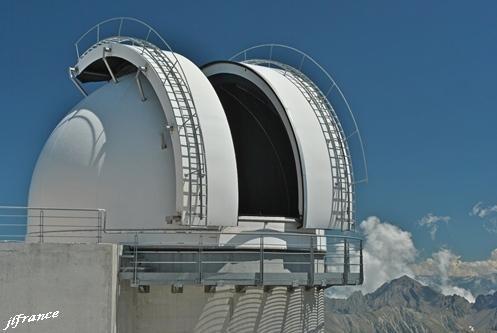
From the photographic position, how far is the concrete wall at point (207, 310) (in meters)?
13.0

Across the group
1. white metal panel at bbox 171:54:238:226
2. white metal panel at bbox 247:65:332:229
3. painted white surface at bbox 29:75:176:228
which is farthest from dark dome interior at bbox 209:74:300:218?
painted white surface at bbox 29:75:176:228

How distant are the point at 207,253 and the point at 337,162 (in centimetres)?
356

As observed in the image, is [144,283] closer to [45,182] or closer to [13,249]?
[13,249]

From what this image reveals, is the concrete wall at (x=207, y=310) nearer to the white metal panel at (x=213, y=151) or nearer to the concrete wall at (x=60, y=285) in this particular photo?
the concrete wall at (x=60, y=285)

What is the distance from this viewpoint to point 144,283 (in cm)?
1239

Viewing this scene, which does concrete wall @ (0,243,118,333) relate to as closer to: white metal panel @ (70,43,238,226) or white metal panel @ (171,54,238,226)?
white metal panel @ (70,43,238,226)

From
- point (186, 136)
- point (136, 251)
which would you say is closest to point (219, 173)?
point (186, 136)

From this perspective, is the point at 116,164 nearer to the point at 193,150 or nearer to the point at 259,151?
the point at 193,150

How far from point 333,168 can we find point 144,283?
4824mm

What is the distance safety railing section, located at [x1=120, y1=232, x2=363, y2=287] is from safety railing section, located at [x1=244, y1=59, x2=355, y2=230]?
0.63 m

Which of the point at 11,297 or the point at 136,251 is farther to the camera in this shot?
the point at 136,251

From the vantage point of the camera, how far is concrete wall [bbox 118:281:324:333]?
1296 cm

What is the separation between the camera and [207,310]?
13.3 metres

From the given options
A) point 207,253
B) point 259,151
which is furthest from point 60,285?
point 259,151
